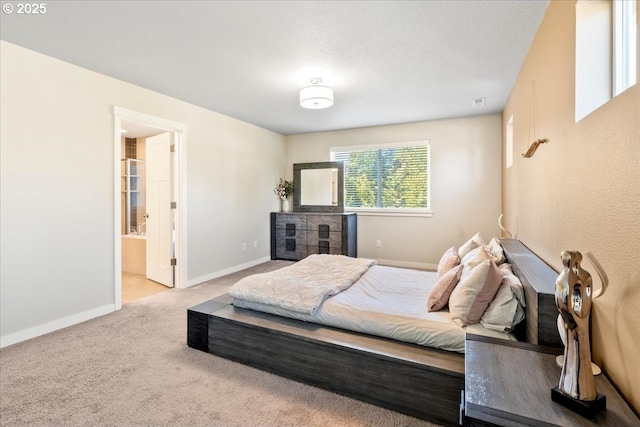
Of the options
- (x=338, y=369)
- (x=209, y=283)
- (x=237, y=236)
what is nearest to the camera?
(x=338, y=369)

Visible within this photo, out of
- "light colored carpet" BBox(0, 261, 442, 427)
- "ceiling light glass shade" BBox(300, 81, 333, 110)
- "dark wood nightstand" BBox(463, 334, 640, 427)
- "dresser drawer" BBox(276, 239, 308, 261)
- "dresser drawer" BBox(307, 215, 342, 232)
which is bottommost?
"light colored carpet" BBox(0, 261, 442, 427)

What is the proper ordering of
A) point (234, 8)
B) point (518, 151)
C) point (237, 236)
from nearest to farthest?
1. point (234, 8)
2. point (518, 151)
3. point (237, 236)

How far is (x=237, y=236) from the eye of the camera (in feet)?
16.7

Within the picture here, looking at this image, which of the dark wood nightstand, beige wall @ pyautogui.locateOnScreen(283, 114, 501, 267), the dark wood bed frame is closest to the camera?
the dark wood nightstand

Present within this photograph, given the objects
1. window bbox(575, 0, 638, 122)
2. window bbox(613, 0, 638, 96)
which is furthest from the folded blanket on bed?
window bbox(613, 0, 638, 96)

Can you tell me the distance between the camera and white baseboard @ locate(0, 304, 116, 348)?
2549 millimetres

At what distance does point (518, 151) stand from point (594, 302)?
7.60 ft

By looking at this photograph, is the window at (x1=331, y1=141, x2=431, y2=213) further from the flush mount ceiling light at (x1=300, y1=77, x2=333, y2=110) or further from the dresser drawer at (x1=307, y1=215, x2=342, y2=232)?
the flush mount ceiling light at (x1=300, y1=77, x2=333, y2=110)

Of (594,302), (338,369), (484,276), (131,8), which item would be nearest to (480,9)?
(484,276)

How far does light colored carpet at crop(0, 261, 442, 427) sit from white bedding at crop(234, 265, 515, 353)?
0.41m

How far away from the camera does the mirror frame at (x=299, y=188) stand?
5.72 meters

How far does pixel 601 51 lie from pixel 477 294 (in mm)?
1324

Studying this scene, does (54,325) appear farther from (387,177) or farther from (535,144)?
(387,177)

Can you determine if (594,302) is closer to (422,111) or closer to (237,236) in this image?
(422,111)
